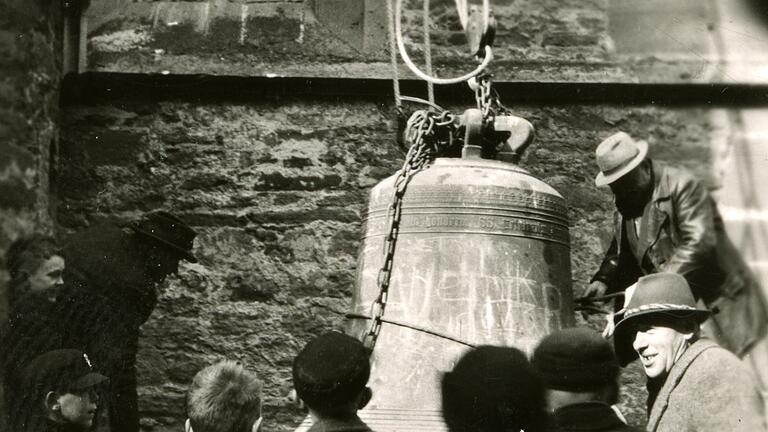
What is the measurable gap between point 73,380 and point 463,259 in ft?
5.56

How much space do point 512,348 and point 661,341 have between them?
53 centimetres

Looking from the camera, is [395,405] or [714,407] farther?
[395,405]

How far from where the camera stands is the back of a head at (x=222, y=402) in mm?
3287

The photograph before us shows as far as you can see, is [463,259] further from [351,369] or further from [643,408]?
[643,408]

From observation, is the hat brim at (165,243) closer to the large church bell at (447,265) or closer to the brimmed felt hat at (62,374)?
the brimmed felt hat at (62,374)

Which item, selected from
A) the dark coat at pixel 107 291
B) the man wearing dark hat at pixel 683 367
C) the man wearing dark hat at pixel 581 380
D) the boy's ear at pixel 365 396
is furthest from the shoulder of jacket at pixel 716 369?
the dark coat at pixel 107 291

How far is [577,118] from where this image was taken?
662 cm

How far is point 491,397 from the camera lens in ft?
11.1

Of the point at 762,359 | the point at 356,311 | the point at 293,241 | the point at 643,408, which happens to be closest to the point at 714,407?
the point at 356,311

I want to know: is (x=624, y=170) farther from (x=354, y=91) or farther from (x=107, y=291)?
(x=107, y=291)

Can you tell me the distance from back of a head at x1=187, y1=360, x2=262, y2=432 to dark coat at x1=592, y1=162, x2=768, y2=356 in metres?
2.24

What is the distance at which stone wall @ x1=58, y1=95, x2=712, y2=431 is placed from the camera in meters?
6.28

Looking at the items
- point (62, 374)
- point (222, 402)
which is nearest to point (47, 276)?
point (62, 374)

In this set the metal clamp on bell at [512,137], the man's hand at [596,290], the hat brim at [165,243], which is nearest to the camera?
the metal clamp on bell at [512,137]
